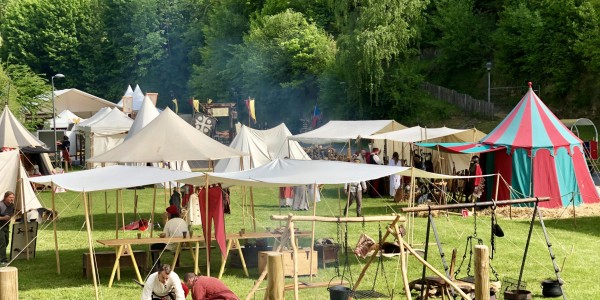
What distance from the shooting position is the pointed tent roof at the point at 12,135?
112 ft

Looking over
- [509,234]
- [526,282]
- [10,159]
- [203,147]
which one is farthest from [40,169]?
[526,282]

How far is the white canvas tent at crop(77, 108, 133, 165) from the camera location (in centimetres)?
3859

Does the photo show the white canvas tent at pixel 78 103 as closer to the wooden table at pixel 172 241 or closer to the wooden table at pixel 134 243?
the wooden table at pixel 172 241

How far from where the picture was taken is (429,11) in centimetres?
6025

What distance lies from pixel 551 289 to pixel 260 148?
17451mm

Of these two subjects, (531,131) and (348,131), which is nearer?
(531,131)

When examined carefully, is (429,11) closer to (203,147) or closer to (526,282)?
(203,147)

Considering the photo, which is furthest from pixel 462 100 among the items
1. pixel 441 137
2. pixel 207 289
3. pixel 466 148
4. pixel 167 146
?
pixel 207 289

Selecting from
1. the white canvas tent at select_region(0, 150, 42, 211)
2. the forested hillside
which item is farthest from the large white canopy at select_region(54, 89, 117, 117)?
the white canvas tent at select_region(0, 150, 42, 211)

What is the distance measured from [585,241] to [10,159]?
40.6 ft

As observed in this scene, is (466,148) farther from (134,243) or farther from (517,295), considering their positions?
(517,295)

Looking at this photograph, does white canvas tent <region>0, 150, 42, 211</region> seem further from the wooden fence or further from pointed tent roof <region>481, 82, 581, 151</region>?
the wooden fence

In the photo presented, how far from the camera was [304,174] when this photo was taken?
1623 centimetres

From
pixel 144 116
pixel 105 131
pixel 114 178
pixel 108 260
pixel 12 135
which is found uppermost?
pixel 144 116
